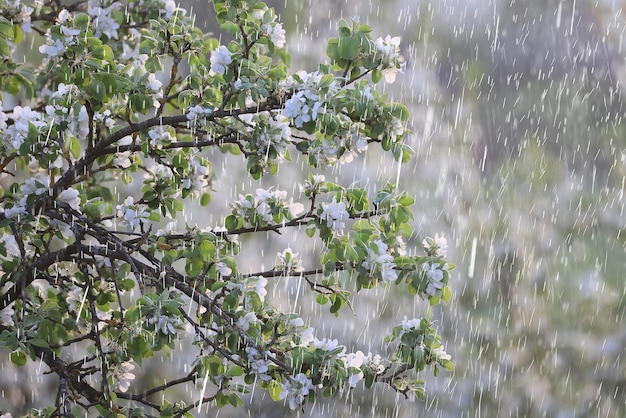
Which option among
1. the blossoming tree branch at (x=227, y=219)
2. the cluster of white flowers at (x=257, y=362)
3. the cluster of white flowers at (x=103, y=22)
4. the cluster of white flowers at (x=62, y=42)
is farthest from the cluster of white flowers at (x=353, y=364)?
the cluster of white flowers at (x=103, y=22)

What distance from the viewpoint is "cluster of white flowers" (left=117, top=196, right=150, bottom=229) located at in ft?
5.11

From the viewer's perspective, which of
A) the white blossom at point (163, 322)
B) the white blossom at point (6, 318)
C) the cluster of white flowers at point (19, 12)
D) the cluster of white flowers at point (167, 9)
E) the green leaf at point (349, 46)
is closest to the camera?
the white blossom at point (163, 322)

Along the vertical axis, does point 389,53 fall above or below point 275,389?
above

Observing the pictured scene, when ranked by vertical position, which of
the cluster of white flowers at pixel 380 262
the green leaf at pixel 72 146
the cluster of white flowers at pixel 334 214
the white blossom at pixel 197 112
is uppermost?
the white blossom at pixel 197 112

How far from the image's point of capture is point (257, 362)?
1341 mm

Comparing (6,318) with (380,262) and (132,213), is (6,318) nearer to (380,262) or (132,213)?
(132,213)

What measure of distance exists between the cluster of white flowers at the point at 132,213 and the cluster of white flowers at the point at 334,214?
1.24 feet

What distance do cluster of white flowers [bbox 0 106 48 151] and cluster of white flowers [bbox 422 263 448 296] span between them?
730mm

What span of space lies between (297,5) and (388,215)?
9.08 ft

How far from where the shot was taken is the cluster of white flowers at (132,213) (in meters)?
1.56

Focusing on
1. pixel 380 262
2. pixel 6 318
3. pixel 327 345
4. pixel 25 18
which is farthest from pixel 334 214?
pixel 25 18

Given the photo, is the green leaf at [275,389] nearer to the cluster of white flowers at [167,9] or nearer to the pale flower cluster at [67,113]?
the pale flower cluster at [67,113]

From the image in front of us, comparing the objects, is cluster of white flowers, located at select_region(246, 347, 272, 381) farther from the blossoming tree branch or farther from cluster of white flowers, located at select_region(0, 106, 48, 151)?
cluster of white flowers, located at select_region(0, 106, 48, 151)

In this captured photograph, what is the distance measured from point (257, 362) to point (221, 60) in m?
0.53
